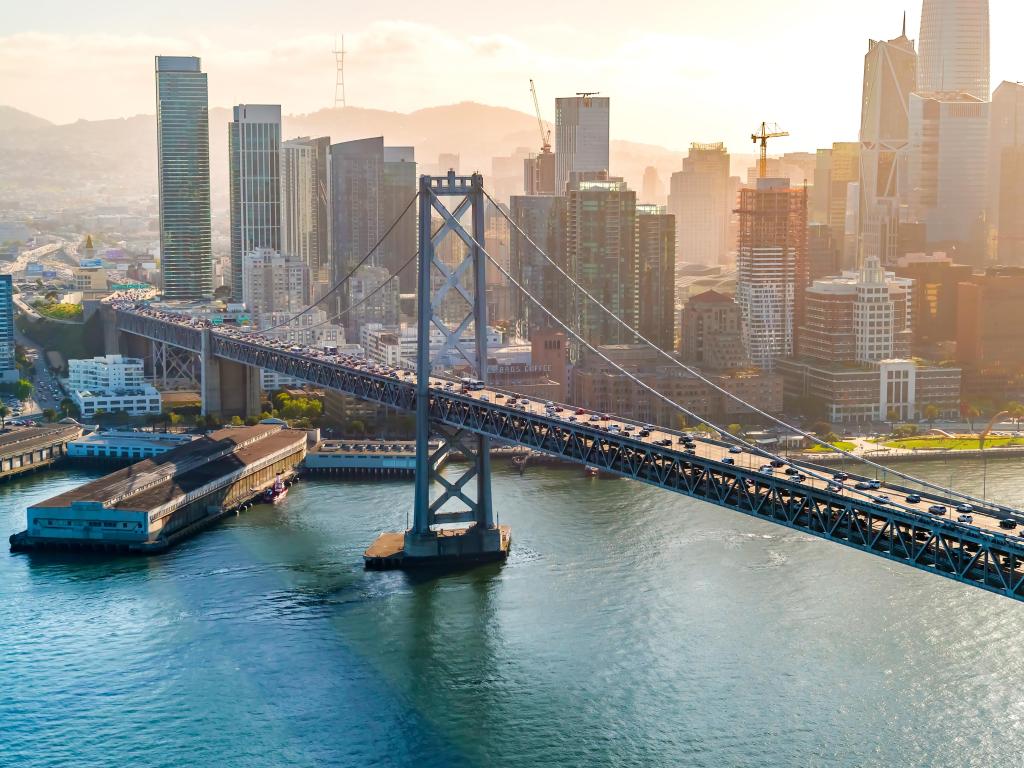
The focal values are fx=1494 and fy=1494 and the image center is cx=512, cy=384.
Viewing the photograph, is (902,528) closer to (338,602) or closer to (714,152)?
(338,602)

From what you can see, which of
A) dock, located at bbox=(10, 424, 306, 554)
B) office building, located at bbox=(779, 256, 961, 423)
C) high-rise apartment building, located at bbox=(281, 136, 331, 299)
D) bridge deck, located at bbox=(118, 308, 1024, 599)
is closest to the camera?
bridge deck, located at bbox=(118, 308, 1024, 599)

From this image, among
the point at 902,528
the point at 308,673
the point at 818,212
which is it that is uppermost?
the point at 818,212

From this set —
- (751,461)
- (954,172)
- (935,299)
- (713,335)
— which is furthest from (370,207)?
(751,461)

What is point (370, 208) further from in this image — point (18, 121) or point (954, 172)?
point (18, 121)

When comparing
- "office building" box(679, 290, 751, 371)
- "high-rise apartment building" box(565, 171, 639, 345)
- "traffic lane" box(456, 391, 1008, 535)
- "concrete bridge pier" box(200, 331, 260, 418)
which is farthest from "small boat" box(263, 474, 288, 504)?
"high-rise apartment building" box(565, 171, 639, 345)

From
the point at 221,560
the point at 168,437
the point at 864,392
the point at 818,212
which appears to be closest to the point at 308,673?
the point at 221,560

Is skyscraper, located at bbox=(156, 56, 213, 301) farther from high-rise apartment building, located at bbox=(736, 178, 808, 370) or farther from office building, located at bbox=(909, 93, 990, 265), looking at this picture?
office building, located at bbox=(909, 93, 990, 265)
